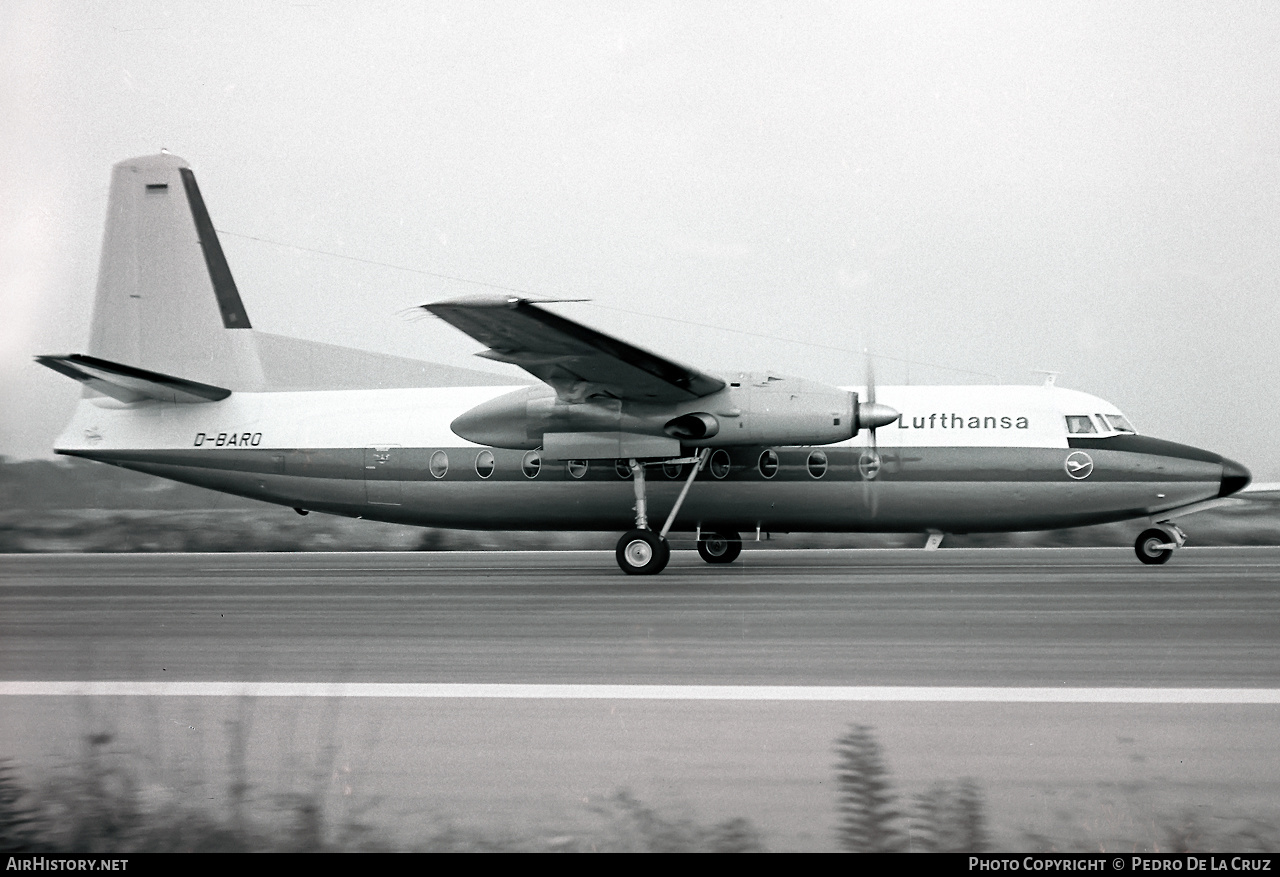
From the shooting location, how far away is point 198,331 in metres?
16.5

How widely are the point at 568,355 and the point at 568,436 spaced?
5.28 feet

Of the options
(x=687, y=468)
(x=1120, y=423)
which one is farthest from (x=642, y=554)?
(x=1120, y=423)

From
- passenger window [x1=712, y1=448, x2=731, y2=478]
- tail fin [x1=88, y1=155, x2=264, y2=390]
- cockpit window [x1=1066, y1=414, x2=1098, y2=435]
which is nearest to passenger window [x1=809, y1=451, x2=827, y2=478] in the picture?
passenger window [x1=712, y1=448, x2=731, y2=478]

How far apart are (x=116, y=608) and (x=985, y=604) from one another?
27.3 ft

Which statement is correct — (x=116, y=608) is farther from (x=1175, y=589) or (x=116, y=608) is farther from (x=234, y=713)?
(x=1175, y=589)

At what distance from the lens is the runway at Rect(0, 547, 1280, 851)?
146 inches

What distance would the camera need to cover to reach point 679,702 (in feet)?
17.3

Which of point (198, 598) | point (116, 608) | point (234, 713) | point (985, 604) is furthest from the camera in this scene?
point (198, 598)

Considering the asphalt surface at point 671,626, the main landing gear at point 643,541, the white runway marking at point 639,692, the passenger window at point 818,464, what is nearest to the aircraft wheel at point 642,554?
the main landing gear at point 643,541

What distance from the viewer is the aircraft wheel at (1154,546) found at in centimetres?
1498

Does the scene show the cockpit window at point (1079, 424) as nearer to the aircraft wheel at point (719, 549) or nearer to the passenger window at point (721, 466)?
the passenger window at point (721, 466)

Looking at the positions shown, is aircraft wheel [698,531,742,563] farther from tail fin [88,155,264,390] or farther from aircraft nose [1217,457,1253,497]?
tail fin [88,155,264,390]

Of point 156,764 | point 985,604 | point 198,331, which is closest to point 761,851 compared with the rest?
point 156,764

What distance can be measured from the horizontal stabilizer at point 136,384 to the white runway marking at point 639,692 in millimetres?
10290
